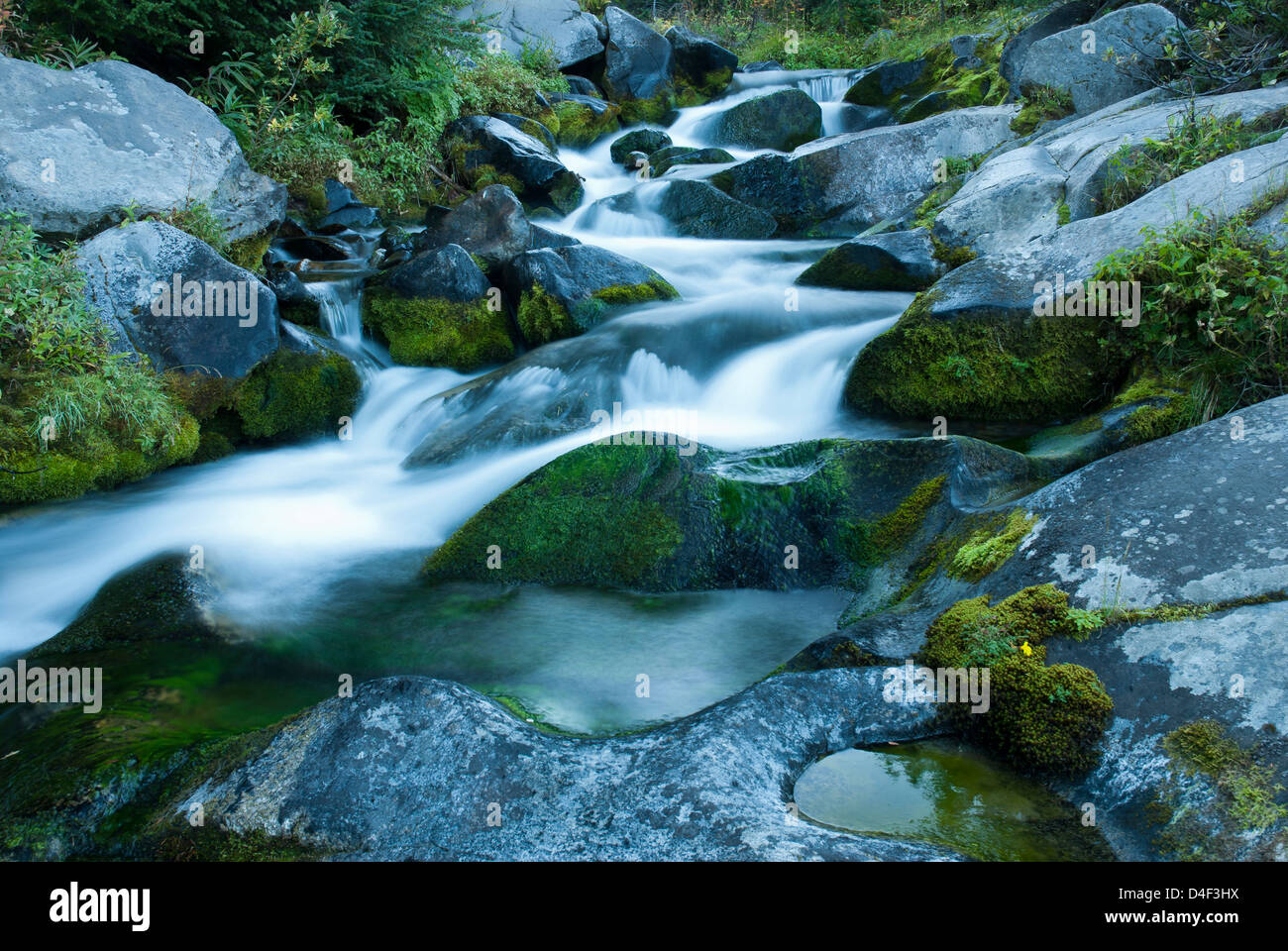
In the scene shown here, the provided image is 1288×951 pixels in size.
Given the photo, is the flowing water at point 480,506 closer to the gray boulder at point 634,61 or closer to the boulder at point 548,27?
the gray boulder at point 634,61

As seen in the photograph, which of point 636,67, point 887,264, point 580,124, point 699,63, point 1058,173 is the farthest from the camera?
point 699,63

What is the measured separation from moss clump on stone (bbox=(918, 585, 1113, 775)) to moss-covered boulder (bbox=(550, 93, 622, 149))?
1630 cm

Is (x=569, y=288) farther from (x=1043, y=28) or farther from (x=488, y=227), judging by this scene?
(x=1043, y=28)

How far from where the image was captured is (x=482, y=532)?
594 cm

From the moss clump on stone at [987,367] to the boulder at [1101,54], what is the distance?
6177 millimetres

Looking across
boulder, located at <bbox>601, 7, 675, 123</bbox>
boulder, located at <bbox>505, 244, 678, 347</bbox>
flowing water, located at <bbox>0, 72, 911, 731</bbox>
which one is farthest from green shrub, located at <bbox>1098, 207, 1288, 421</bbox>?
boulder, located at <bbox>601, 7, 675, 123</bbox>

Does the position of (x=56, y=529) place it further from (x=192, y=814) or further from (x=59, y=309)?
(x=192, y=814)

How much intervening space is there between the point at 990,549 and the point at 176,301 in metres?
7.63

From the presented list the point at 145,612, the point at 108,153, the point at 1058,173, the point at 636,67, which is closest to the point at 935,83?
the point at 636,67

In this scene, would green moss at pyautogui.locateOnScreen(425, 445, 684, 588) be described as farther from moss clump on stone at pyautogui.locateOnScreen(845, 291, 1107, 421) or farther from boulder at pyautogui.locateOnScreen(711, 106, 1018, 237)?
boulder at pyautogui.locateOnScreen(711, 106, 1018, 237)

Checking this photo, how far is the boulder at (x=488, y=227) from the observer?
1100cm

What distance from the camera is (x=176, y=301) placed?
8062 mm
